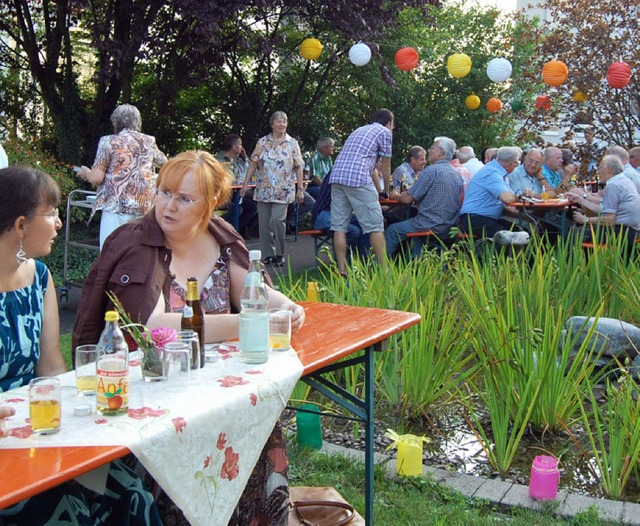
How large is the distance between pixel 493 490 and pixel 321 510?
29.2 inches

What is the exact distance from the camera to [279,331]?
98.6 inches

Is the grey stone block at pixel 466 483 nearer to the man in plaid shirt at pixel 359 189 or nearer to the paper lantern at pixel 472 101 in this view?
the man in plaid shirt at pixel 359 189

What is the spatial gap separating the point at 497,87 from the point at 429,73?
1609mm

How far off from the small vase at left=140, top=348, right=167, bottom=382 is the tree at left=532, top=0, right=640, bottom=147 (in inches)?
483

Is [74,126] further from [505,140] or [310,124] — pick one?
[505,140]

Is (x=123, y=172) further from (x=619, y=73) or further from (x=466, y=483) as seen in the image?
(x=619, y=73)

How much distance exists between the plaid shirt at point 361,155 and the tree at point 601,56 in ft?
22.1

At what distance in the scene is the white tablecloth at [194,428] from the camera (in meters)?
1.77

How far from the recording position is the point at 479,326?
4035 mm

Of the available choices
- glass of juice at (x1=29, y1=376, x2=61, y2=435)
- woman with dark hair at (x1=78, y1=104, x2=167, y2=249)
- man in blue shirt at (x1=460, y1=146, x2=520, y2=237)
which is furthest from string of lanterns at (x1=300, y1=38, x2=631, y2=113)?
glass of juice at (x1=29, y1=376, x2=61, y2=435)

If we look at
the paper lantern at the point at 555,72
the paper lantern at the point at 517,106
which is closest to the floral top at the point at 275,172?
the paper lantern at the point at 555,72

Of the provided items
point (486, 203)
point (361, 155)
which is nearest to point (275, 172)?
point (361, 155)

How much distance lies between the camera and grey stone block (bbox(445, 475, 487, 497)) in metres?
3.24

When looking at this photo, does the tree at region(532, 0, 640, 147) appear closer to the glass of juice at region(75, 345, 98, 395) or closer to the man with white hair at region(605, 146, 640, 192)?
the man with white hair at region(605, 146, 640, 192)
